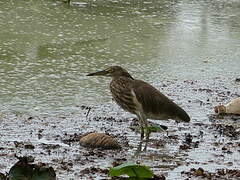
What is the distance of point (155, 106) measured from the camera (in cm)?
527

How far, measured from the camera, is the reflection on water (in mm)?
6770

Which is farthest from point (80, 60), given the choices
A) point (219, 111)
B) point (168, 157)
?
point (168, 157)

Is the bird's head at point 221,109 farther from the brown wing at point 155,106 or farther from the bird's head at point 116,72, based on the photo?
the bird's head at point 116,72

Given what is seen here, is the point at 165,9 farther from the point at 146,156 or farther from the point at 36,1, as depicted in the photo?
the point at 146,156

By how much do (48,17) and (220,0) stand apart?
4849 mm

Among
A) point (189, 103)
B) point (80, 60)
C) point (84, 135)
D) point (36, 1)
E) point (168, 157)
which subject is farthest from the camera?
point (36, 1)

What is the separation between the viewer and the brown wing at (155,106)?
5254mm

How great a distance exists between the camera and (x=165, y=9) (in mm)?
12398

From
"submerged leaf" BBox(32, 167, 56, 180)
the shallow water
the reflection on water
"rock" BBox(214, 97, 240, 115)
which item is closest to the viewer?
"submerged leaf" BBox(32, 167, 56, 180)

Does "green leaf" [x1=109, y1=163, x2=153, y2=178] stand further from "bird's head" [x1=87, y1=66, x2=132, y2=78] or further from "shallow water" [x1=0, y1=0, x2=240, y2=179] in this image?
"bird's head" [x1=87, y1=66, x2=132, y2=78]

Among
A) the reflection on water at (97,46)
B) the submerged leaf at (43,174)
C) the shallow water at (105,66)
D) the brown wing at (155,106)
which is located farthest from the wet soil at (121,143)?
the submerged leaf at (43,174)

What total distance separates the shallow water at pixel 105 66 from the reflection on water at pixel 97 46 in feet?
0.04

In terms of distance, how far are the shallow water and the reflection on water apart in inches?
0.5

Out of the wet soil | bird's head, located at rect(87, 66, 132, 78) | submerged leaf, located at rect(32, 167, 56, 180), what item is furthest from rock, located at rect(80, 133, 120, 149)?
submerged leaf, located at rect(32, 167, 56, 180)
